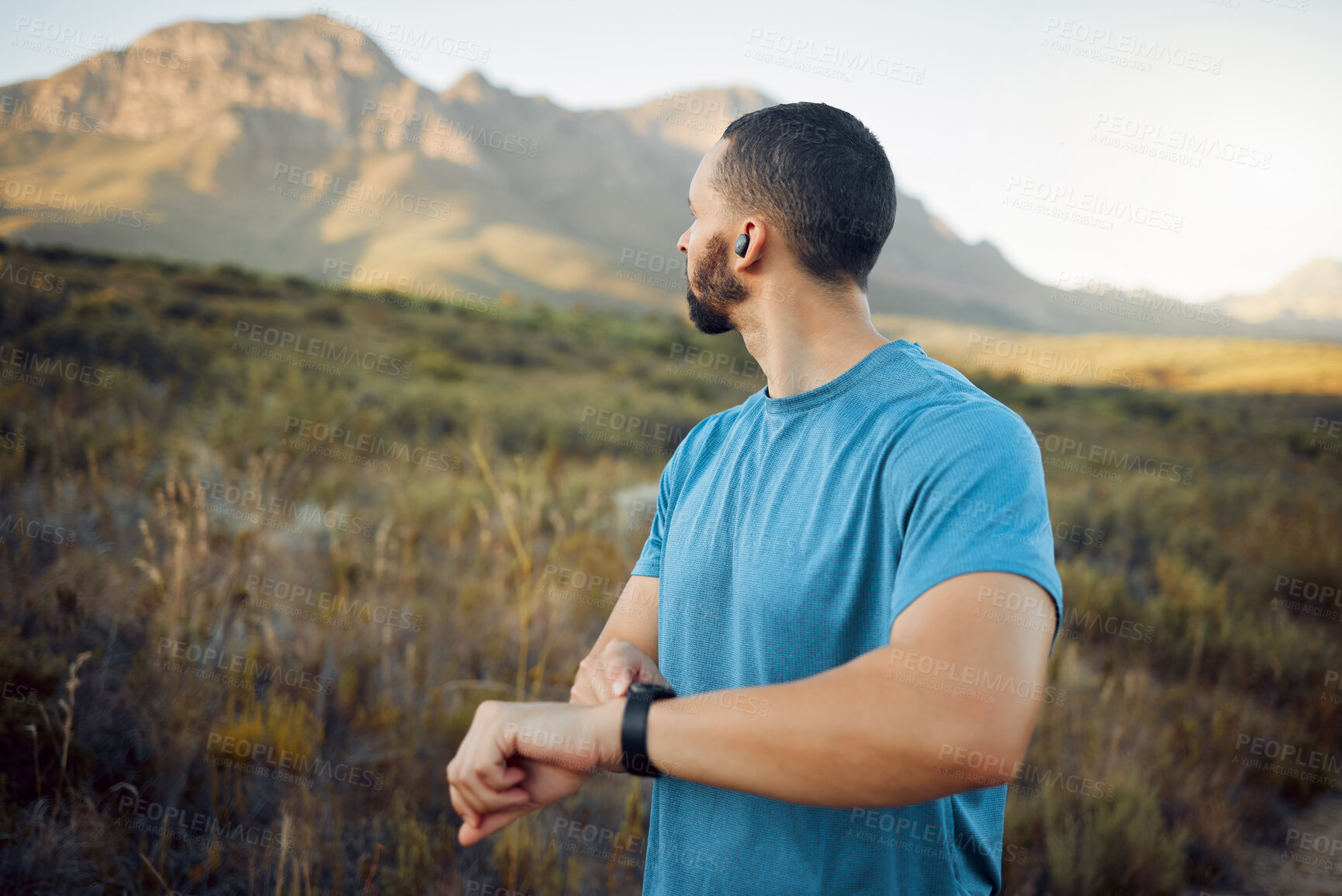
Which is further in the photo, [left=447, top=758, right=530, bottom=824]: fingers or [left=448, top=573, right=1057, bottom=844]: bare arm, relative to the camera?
[left=447, top=758, right=530, bottom=824]: fingers

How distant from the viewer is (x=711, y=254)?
151cm

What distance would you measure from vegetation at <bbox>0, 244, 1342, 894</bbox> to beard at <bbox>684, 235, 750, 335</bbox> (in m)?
1.46

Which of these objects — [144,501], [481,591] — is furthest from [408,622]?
[144,501]

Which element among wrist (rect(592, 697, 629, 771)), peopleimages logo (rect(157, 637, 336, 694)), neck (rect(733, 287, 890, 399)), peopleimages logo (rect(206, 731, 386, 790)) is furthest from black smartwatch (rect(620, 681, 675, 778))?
peopleimages logo (rect(157, 637, 336, 694))

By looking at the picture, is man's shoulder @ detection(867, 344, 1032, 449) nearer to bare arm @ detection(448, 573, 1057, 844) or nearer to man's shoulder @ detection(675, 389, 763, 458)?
bare arm @ detection(448, 573, 1057, 844)

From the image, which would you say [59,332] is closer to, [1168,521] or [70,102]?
[1168,521]

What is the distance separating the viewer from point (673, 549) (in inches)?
60.9

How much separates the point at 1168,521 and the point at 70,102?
116 meters

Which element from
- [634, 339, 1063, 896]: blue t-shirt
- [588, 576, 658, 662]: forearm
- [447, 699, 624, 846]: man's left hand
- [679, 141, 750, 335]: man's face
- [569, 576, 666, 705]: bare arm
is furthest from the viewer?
[588, 576, 658, 662]: forearm

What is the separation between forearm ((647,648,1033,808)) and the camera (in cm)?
78

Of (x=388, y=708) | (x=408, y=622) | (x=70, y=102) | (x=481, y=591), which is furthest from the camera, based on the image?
(x=70, y=102)

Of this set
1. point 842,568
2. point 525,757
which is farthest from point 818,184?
point 525,757

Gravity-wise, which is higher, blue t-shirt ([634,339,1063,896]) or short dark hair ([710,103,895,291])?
short dark hair ([710,103,895,291])

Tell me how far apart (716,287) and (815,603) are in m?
0.74
